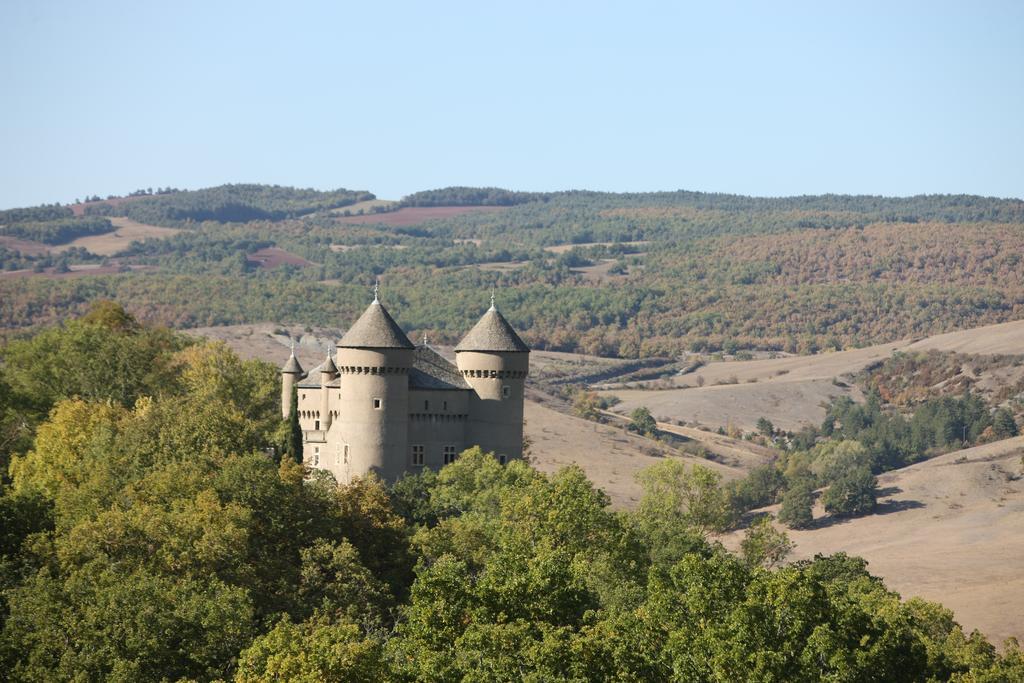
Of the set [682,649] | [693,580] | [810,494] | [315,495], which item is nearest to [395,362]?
[315,495]

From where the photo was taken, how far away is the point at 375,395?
92.9 meters

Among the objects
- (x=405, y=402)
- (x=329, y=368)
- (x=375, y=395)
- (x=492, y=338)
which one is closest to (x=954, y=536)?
(x=492, y=338)

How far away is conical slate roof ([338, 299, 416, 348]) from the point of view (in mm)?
92500

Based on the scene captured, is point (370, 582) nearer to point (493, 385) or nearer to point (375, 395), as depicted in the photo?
point (375, 395)

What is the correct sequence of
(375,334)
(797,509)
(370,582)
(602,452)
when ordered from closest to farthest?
1. (370,582)
2. (375,334)
3. (797,509)
4. (602,452)

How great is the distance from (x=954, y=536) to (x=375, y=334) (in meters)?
67.6

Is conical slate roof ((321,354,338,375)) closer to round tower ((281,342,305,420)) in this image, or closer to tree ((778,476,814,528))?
round tower ((281,342,305,420))

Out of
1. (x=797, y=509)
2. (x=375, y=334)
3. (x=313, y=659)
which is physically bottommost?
(x=797, y=509)

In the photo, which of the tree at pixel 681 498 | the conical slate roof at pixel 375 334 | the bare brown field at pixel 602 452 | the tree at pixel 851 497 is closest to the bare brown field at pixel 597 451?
the bare brown field at pixel 602 452

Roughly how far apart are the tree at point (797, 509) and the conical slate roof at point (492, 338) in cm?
6081

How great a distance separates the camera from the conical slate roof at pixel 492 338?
95.4m

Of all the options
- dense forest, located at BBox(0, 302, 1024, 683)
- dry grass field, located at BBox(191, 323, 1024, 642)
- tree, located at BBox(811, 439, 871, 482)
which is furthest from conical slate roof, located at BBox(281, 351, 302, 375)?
tree, located at BBox(811, 439, 871, 482)

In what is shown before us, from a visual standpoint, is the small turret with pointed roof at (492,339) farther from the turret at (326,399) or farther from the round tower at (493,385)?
the turret at (326,399)

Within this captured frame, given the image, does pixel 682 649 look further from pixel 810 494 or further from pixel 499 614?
pixel 810 494
